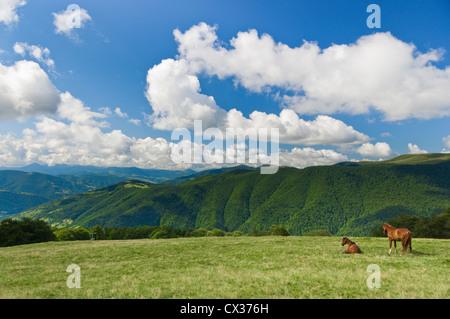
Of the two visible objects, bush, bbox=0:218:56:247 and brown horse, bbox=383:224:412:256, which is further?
bush, bbox=0:218:56:247

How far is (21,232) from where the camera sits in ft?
213

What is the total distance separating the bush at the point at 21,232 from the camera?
61.0m

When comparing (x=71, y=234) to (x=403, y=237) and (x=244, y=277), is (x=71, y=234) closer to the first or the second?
(x=244, y=277)

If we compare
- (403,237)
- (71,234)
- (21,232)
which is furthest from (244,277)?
(71,234)

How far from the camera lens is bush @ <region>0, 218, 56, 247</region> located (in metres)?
61.0

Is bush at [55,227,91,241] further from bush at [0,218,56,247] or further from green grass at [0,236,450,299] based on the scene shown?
green grass at [0,236,450,299]

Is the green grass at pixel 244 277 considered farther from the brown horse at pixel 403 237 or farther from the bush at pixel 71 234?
the bush at pixel 71 234

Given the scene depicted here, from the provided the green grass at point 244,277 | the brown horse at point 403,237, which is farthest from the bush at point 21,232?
the brown horse at point 403,237

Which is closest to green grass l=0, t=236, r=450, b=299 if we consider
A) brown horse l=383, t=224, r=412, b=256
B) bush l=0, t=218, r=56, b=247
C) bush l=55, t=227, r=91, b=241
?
brown horse l=383, t=224, r=412, b=256

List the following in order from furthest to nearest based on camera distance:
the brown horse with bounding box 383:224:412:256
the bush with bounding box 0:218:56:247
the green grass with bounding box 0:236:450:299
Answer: the bush with bounding box 0:218:56:247 → the brown horse with bounding box 383:224:412:256 → the green grass with bounding box 0:236:450:299
